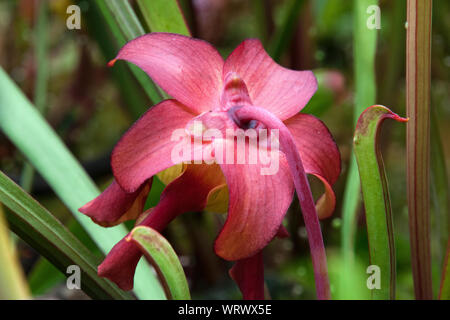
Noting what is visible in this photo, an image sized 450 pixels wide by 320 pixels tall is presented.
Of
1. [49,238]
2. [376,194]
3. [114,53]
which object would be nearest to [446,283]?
[376,194]

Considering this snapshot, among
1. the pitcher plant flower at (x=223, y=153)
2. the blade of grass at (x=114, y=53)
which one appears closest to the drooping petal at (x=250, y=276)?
the pitcher plant flower at (x=223, y=153)

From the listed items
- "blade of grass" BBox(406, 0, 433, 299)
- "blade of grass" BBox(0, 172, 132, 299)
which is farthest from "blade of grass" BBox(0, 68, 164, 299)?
"blade of grass" BBox(406, 0, 433, 299)

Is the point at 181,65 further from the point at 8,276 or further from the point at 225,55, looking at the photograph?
the point at 225,55

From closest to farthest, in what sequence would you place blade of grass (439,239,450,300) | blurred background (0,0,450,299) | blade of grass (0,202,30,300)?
blade of grass (0,202,30,300) < blade of grass (439,239,450,300) < blurred background (0,0,450,299)

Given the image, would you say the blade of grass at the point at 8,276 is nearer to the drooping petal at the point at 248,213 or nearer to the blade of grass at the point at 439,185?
the drooping petal at the point at 248,213

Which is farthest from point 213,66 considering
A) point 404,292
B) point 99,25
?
point 404,292

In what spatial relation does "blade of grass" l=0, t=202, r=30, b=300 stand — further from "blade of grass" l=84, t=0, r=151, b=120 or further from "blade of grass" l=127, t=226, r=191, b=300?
"blade of grass" l=84, t=0, r=151, b=120

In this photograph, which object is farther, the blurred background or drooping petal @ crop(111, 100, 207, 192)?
the blurred background
